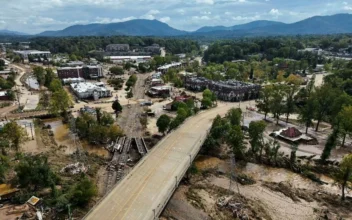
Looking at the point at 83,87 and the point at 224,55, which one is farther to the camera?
the point at 224,55

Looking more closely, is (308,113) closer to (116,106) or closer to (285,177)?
(285,177)

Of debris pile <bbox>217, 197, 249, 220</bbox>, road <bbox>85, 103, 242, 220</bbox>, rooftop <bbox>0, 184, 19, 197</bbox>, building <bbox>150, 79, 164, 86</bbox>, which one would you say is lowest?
debris pile <bbox>217, 197, 249, 220</bbox>

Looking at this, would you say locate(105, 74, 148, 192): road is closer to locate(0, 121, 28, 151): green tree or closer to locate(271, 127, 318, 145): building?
locate(0, 121, 28, 151): green tree

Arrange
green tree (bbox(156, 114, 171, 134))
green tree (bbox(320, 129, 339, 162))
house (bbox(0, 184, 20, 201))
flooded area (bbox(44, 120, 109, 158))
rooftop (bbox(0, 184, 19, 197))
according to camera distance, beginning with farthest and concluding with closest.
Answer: green tree (bbox(156, 114, 171, 134))
flooded area (bbox(44, 120, 109, 158))
green tree (bbox(320, 129, 339, 162))
rooftop (bbox(0, 184, 19, 197))
house (bbox(0, 184, 20, 201))

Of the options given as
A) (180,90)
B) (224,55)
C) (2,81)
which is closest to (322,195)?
(180,90)

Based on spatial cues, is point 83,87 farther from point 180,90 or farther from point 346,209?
point 346,209

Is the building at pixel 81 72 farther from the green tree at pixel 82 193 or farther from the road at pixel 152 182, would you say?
the green tree at pixel 82 193

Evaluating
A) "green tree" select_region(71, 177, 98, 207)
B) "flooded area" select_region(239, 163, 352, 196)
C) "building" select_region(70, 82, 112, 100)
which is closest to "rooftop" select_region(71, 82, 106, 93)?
"building" select_region(70, 82, 112, 100)
